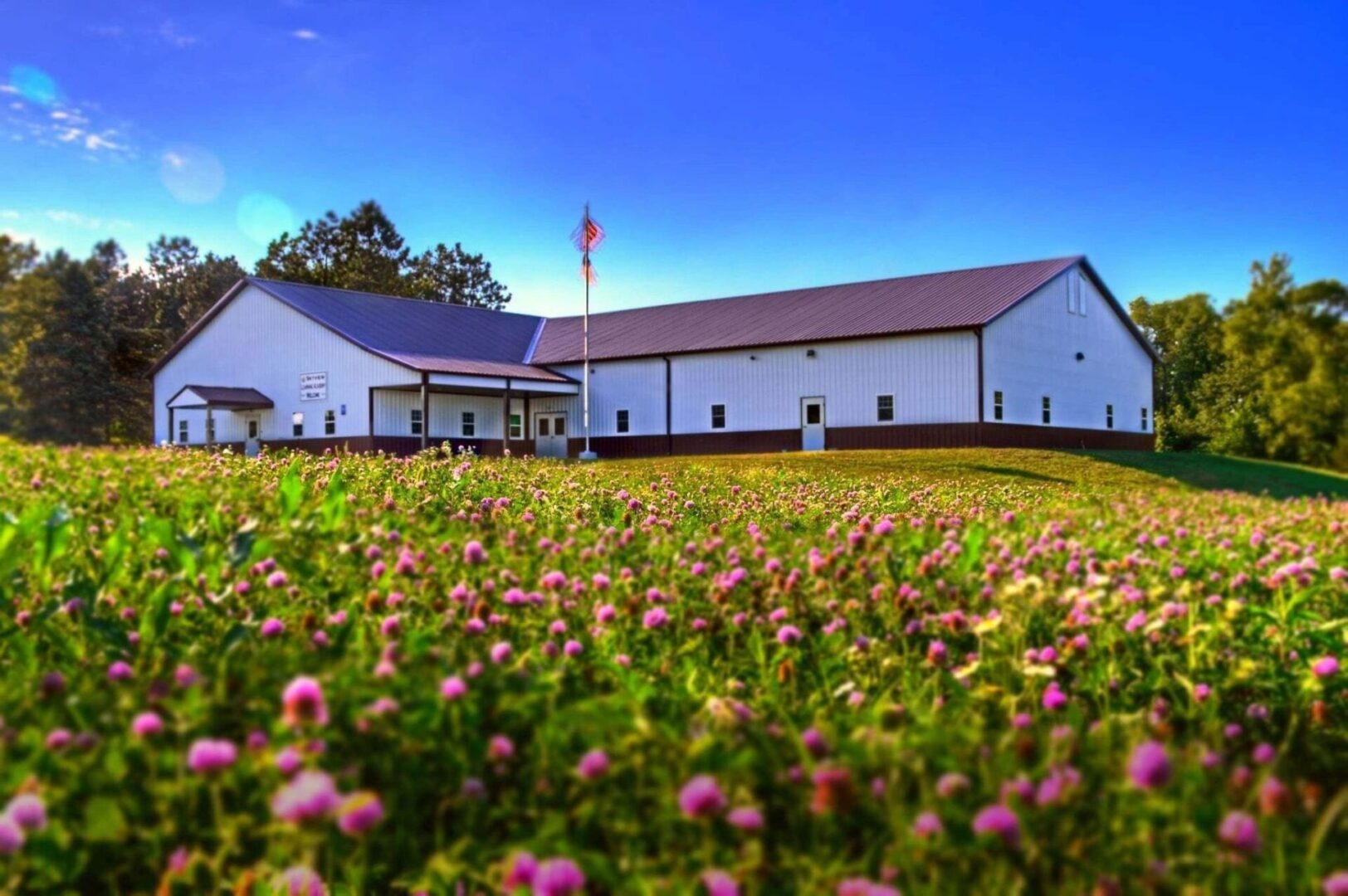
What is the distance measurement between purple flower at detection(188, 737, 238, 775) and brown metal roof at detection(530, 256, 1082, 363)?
1348 inches

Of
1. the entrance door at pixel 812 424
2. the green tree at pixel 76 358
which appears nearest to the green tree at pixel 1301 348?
the entrance door at pixel 812 424

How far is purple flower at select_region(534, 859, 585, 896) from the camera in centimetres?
208

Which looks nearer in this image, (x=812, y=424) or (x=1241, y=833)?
(x=1241, y=833)

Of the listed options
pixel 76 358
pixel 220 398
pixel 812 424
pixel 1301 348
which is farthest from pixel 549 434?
pixel 1301 348

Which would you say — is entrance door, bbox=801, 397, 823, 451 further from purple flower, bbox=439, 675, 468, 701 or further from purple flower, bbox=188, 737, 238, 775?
purple flower, bbox=188, 737, 238, 775

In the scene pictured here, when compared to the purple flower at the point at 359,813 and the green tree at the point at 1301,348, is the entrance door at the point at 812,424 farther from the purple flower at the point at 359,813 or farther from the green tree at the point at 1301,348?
the purple flower at the point at 359,813

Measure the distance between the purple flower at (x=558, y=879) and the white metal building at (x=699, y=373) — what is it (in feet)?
112

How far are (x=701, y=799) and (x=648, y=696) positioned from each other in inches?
51.7

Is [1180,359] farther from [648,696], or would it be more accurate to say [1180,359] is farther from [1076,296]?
[648,696]

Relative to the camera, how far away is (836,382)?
1487 inches

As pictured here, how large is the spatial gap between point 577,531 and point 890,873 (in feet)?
13.6

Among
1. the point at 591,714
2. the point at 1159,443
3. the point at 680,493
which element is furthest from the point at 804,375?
the point at 591,714

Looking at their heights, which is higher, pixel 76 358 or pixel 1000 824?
pixel 76 358

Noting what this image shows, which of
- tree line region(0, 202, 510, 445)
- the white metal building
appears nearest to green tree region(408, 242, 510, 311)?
tree line region(0, 202, 510, 445)
